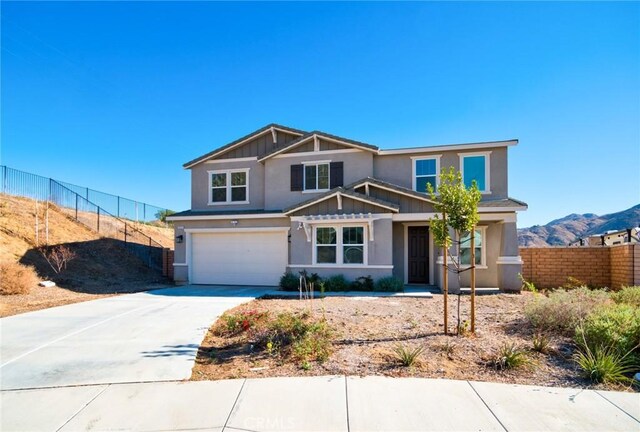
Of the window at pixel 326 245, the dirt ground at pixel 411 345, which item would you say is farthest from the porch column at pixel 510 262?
the window at pixel 326 245

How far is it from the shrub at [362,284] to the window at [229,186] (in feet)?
21.9

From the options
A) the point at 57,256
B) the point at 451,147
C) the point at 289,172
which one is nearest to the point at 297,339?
the point at 289,172

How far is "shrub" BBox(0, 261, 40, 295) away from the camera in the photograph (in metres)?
11.4

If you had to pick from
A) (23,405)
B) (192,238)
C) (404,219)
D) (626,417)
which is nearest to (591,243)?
(404,219)

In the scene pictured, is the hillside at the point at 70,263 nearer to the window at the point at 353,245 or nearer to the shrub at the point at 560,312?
the window at the point at 353,245

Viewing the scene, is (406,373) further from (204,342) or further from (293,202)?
(293,202)

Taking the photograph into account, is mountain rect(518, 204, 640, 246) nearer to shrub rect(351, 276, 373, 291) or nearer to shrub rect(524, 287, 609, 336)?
shrub rect(351, 276, 373, 291)

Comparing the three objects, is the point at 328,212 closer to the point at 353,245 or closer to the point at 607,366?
the point at 353,245

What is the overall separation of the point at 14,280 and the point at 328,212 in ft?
35.9

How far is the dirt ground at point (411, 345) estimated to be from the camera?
4.89 metres

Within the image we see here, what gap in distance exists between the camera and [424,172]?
14.7 metres

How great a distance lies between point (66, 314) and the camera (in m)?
9.15

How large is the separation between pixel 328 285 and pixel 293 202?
14.2 ft

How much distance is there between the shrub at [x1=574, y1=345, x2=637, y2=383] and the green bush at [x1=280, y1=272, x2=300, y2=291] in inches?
368
